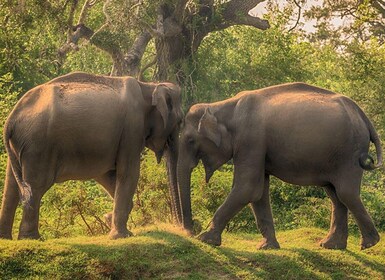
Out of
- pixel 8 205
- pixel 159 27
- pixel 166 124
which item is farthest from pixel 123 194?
pixel 159 27

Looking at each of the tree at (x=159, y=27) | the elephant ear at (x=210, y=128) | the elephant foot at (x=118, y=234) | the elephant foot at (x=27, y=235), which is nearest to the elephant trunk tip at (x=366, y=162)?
the elephant ear at (x=210, y=128)

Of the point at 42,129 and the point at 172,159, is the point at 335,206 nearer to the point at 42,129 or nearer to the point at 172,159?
the point at 172,159

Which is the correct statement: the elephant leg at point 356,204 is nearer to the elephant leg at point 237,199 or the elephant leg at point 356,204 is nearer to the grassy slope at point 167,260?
the grassy slope at point 167,260

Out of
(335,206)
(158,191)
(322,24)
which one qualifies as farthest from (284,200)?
(322,24)

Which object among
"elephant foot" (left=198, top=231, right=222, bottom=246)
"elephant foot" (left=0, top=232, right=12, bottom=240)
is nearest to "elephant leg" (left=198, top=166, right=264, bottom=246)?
"elephant foot" (left=198, top=231, right=222, bottom=246)

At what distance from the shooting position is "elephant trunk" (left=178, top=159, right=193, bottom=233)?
990cm

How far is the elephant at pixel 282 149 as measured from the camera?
9.58m

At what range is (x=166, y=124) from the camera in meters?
10.0

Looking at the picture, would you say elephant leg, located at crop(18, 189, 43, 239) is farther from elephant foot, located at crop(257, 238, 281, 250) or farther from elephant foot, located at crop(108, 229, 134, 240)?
elephant foot, located at crop(257, 238, 281, 250)

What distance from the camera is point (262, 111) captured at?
9820 mm

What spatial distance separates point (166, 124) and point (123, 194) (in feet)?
3.34

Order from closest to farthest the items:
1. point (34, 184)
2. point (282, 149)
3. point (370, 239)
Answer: point (34, 184), point (282, 149), point (370, 239)

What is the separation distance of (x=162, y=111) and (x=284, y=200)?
4867 mm

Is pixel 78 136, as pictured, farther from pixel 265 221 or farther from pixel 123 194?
pixel 265 221
